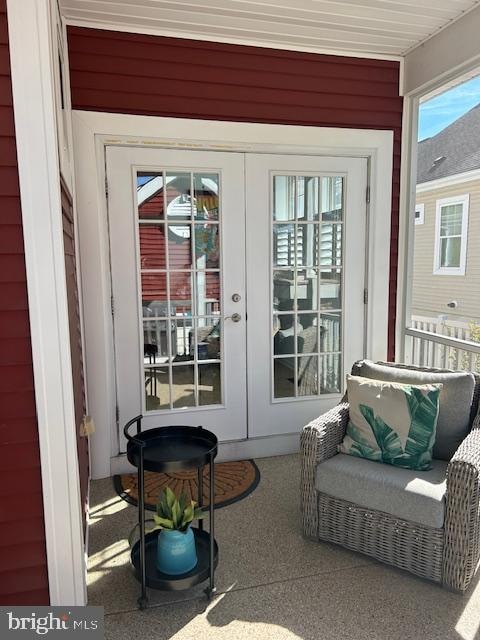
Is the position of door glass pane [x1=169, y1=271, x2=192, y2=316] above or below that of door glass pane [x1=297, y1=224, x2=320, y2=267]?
below

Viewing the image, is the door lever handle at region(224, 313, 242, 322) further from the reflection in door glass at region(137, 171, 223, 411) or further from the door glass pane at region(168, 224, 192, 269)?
the door glass pane at region(168, 224, 192, 269)

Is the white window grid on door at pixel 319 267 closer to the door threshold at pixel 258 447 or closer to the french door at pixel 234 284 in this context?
the french door at pixel 234 284

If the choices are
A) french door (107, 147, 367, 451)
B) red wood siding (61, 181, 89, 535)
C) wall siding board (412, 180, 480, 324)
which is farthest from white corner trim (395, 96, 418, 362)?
wall siding board (412, 180, 480, 324)

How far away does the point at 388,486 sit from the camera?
6.83 ft

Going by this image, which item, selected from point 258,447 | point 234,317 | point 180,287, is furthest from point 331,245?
point 258,447

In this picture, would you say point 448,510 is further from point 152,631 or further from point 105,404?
point 105,404

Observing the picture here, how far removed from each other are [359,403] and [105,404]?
1633 millimetres

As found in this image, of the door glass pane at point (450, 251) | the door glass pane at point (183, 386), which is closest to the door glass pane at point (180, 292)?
the door glass pane at point (183, 386)

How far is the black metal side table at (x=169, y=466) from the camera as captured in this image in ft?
6.00

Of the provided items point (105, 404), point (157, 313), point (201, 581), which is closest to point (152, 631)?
point (201, 581)

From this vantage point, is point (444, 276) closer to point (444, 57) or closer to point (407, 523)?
point (444, 57)

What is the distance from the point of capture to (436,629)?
179cm

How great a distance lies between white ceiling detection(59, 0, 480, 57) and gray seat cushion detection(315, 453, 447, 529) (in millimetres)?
2503

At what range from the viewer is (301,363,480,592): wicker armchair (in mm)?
1900
